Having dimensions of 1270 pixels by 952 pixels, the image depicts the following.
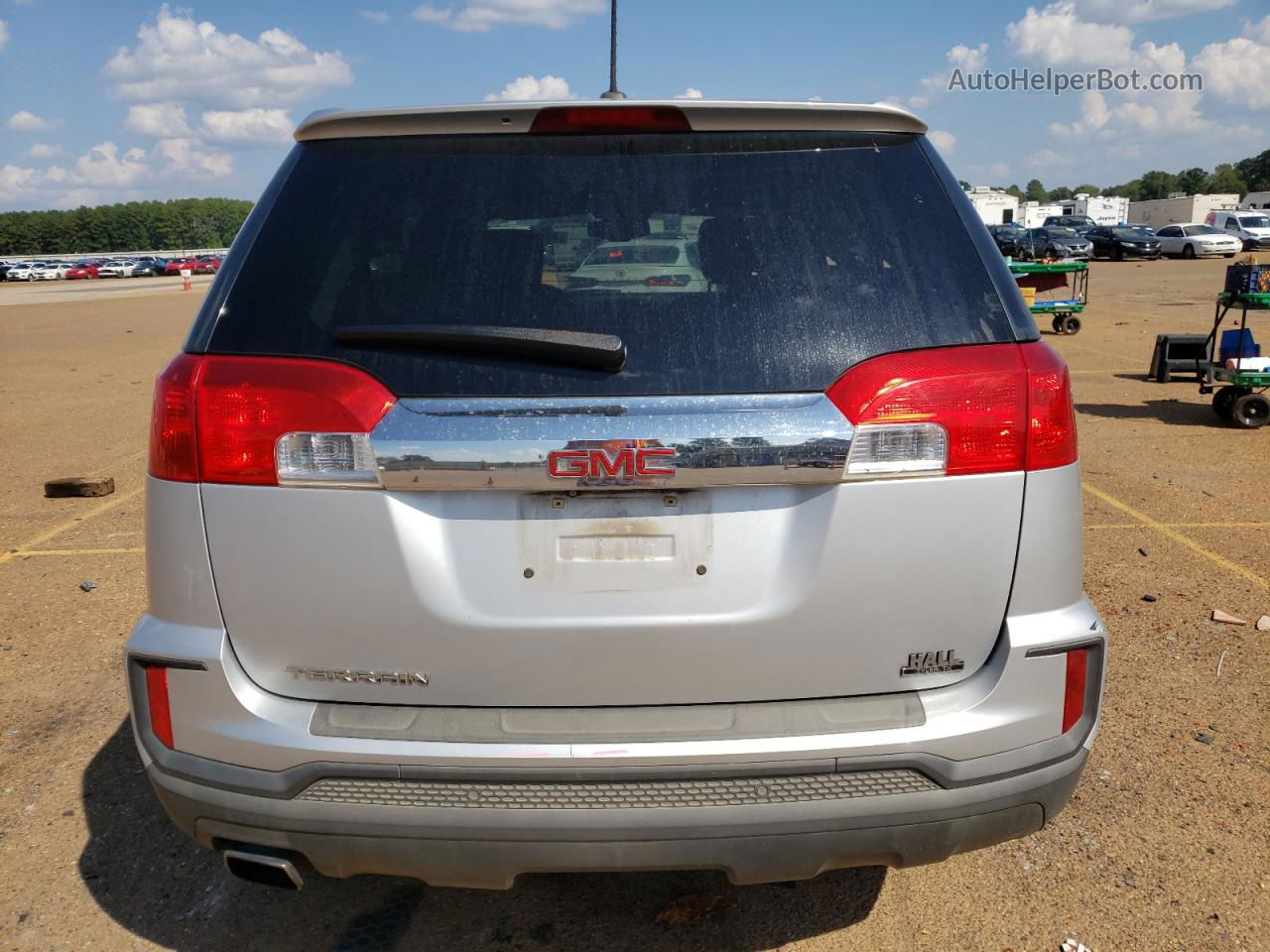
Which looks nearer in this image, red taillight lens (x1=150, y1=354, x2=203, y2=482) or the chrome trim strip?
the chrome trim strip

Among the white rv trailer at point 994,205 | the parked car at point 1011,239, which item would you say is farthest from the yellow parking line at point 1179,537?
the white rv trailer at point 994,205

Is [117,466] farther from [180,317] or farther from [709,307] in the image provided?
[180,317]

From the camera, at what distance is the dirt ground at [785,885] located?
8.96 ft

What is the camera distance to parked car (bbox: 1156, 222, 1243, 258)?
149 ft

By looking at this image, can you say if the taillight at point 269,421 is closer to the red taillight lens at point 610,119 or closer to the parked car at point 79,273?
the red taillight lens at point 610,119

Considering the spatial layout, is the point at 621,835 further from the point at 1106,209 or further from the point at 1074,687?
the point at 1106,209

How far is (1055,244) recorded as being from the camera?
4134cm

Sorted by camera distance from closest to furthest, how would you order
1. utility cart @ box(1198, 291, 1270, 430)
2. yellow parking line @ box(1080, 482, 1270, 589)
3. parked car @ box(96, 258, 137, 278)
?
yellow parking line @ box(1080, 482, 1270, 589)
utility cart @ box(1198, 291, 1270, 430)
parked car @ box(96, 258, 137, 278)

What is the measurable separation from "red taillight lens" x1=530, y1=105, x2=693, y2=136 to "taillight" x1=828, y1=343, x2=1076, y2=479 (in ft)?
2.26

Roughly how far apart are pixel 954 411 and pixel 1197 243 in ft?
165

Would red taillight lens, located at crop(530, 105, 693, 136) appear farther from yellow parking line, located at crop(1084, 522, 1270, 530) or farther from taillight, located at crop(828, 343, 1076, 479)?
yellow parking line, located at crop(1084, 522, 1270, 530)

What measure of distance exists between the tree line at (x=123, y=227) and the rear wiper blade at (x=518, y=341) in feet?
568

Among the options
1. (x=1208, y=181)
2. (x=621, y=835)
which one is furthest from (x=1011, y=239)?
(x=1208, y=181)

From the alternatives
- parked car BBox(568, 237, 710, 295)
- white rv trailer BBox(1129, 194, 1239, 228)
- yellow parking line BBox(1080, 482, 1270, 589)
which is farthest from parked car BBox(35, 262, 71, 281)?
parked car BBox(568, 237, 710, 295)
